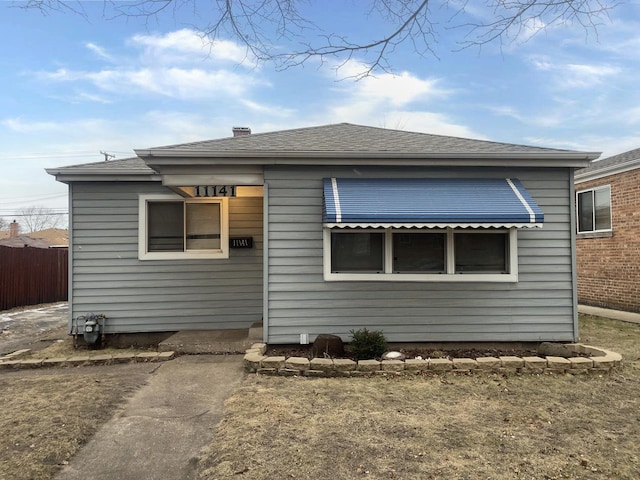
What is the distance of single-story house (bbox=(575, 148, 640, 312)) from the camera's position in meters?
10.1

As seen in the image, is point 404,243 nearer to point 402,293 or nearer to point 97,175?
point 402,293

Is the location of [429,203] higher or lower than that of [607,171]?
lower

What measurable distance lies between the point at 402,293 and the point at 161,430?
3.71 m

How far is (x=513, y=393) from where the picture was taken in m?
4.39

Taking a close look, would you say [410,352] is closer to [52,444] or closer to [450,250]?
[450,250]

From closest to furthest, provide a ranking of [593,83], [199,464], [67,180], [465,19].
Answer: [199,464], [465,19], [593,83], [67,180]

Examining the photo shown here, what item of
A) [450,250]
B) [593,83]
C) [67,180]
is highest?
[593,83]

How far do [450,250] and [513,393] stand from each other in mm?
2194

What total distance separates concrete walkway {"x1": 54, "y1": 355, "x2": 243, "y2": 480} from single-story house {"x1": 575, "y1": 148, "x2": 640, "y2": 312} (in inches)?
410

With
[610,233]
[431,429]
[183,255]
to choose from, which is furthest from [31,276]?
[610,233]

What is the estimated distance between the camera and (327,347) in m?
5.62

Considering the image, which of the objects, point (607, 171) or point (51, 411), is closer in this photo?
point (51, 411)

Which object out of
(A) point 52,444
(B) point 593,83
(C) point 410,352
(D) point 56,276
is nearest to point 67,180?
(A) point 52,444

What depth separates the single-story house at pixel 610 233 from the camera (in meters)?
10.1
